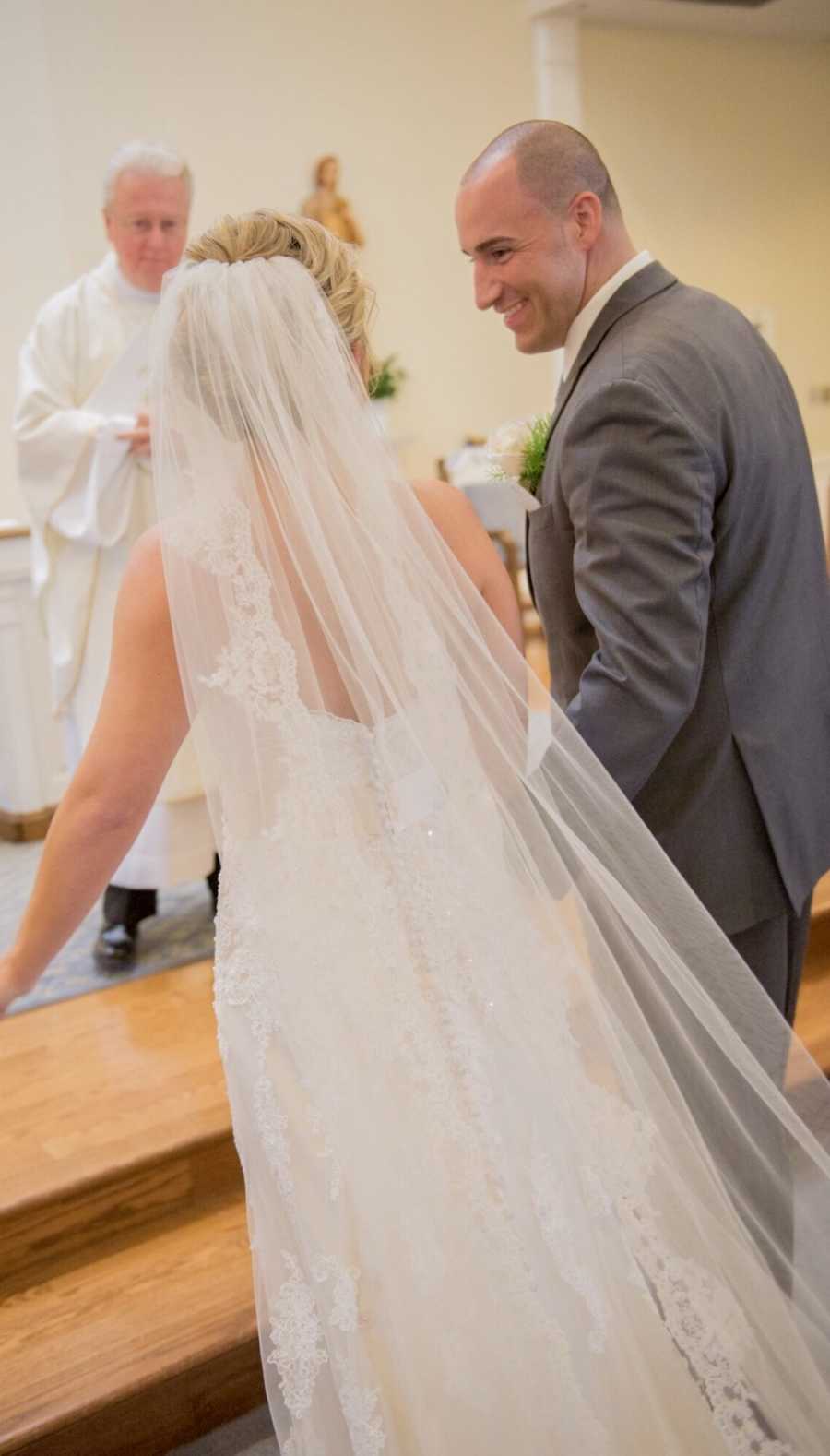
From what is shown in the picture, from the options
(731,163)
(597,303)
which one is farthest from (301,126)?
(597,303)

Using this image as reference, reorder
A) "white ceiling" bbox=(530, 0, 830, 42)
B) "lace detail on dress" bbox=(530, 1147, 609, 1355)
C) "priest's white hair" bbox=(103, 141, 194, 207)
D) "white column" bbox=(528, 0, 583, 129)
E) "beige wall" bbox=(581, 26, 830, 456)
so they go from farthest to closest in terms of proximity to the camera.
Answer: "beige wall" bbox=(581, 26, 830, 456), "white column" bbox=(528, 0, 583, 129), "white ceiling" bbox=(530, 0, 830, 42), "priest's white hair" bbox=(103, 141, 194, 207), "lace detail on dress" bbox=(530, 1147, 609, 1355)

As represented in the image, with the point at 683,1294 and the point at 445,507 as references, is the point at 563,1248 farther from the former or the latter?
the point at 445,507

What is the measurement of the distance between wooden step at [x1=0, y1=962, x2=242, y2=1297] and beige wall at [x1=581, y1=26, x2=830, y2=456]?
719 centimetres

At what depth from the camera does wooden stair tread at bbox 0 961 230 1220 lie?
2.47 metres

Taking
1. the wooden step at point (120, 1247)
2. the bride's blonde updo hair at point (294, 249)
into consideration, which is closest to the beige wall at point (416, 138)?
the wooden step at point (120, 1247)

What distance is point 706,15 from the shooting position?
27.5 ft

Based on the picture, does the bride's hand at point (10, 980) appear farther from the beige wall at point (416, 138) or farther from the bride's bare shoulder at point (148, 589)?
the beige wall at point (416, 138)

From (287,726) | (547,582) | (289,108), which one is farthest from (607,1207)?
(289,108)

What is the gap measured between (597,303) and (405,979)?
94cm

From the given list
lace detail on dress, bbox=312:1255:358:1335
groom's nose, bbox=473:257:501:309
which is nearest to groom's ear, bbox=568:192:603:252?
groom's nose, bbox=473:257:501:309

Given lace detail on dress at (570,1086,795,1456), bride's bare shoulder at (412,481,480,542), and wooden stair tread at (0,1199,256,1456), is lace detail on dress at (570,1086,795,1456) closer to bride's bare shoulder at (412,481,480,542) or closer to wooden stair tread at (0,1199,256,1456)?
bride's bare shoulder at (412,481,480,542)

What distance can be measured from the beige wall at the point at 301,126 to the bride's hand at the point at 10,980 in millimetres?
5219

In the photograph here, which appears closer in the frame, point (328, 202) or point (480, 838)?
point (480, 838)

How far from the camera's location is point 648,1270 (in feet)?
5.25
